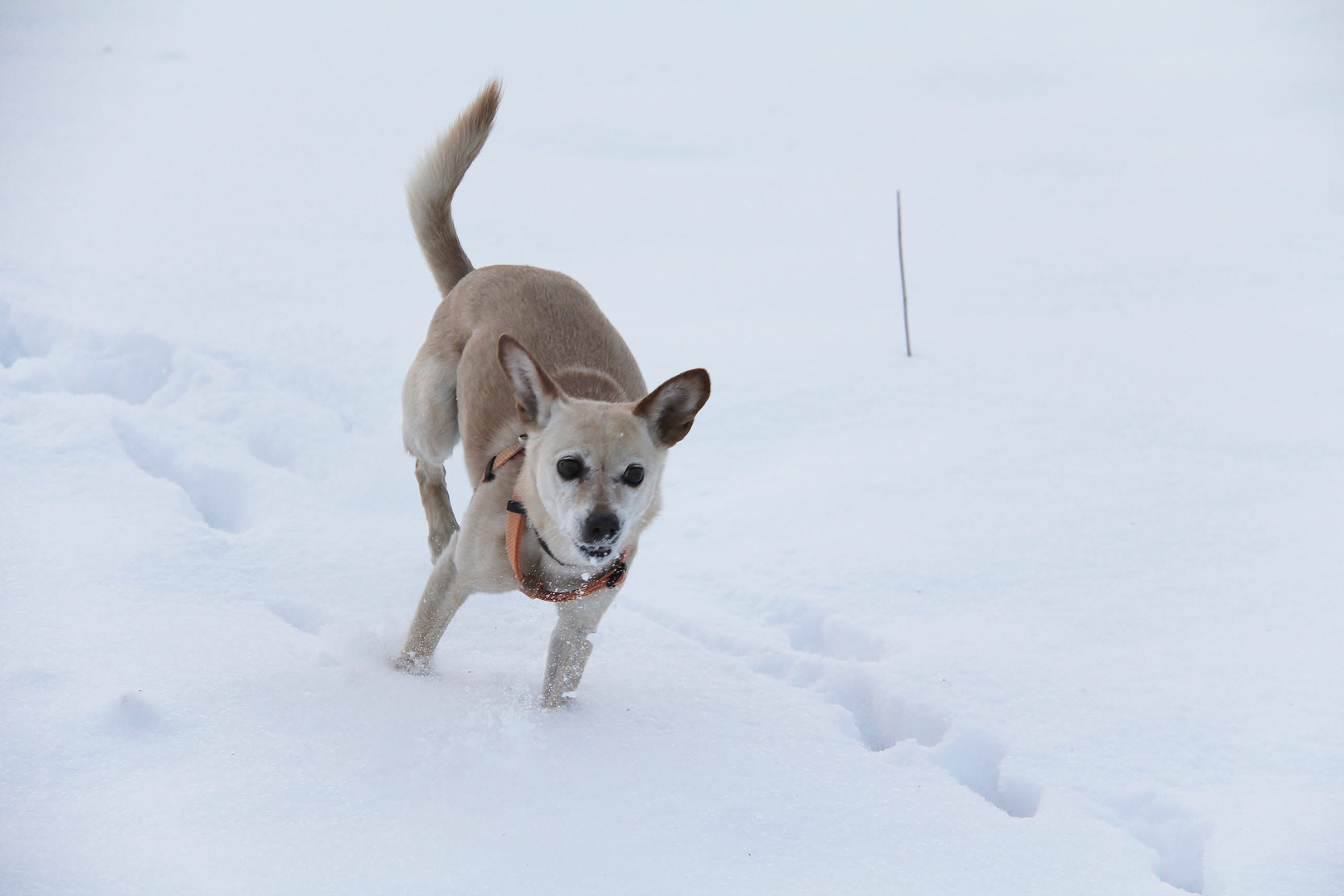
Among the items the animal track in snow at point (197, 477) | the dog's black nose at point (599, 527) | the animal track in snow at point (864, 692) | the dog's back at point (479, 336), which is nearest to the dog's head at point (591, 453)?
the dog's black nose at point (599, 527)

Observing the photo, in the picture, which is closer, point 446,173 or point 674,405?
point 674,405

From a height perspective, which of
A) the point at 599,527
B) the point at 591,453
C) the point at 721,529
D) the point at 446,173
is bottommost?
the point at 721,529

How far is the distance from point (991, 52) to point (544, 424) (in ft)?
41.9

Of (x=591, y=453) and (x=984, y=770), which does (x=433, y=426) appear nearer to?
(x=591, y=453)

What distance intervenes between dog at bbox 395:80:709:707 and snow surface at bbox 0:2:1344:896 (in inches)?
11.8

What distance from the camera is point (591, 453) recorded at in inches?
95.8

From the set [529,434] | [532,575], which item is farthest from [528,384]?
[532,575]

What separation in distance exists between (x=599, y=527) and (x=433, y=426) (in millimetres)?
1291

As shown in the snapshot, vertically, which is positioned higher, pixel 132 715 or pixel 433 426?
pixel 433 426

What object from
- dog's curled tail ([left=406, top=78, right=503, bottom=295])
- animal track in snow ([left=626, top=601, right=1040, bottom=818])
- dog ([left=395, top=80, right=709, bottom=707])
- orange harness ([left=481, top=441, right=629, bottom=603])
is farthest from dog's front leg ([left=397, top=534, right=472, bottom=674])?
dog's curled tail ([left=406, top=78, right=503, bottom=295])

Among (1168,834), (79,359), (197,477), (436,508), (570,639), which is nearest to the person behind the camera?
(1168,834)

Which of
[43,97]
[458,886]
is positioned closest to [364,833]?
[458,886]

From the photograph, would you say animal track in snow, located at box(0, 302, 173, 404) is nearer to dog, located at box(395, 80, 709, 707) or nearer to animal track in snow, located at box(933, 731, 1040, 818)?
dog, located at box(395, 80, 709, 707)

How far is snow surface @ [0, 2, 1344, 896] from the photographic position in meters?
2.18
